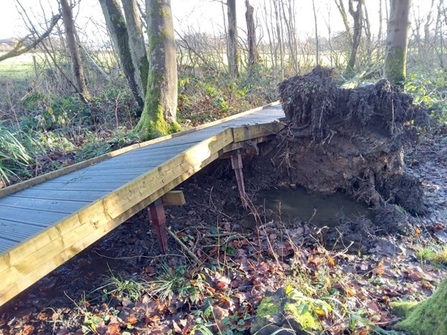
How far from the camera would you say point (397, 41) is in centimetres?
937

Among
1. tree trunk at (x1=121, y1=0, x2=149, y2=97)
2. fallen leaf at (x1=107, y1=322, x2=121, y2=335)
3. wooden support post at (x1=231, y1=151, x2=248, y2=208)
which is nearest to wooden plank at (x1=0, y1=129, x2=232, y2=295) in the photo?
fallen leaf at (x1=107, y1=322, x2=121, y2=335)

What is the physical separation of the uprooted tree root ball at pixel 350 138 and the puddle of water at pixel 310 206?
178 millimetres

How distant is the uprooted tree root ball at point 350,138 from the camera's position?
5809mm

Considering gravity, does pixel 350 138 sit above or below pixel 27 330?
above

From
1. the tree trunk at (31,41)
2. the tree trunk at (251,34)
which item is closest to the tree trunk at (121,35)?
the tree trunk at (31,41)

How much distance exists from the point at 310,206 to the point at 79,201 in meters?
4.22

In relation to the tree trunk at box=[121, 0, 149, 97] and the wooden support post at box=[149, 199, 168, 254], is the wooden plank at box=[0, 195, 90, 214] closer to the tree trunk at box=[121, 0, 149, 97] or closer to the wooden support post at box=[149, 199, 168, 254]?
the wooden support post at box=[149, 199, 168, 254]

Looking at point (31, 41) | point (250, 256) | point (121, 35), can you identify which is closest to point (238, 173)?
point (250, 256)

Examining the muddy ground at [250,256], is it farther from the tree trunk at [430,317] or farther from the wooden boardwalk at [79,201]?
the wooden boardwalk at [79,201]

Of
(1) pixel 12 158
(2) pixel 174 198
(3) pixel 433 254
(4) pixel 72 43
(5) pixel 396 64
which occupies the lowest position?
(3) pixel 433 254

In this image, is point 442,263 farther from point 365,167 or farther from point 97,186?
point 97,186

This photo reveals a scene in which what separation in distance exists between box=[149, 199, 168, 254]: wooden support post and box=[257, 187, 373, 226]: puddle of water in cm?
226

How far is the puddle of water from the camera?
5.77 m

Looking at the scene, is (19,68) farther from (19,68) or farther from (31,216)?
(31,216)
